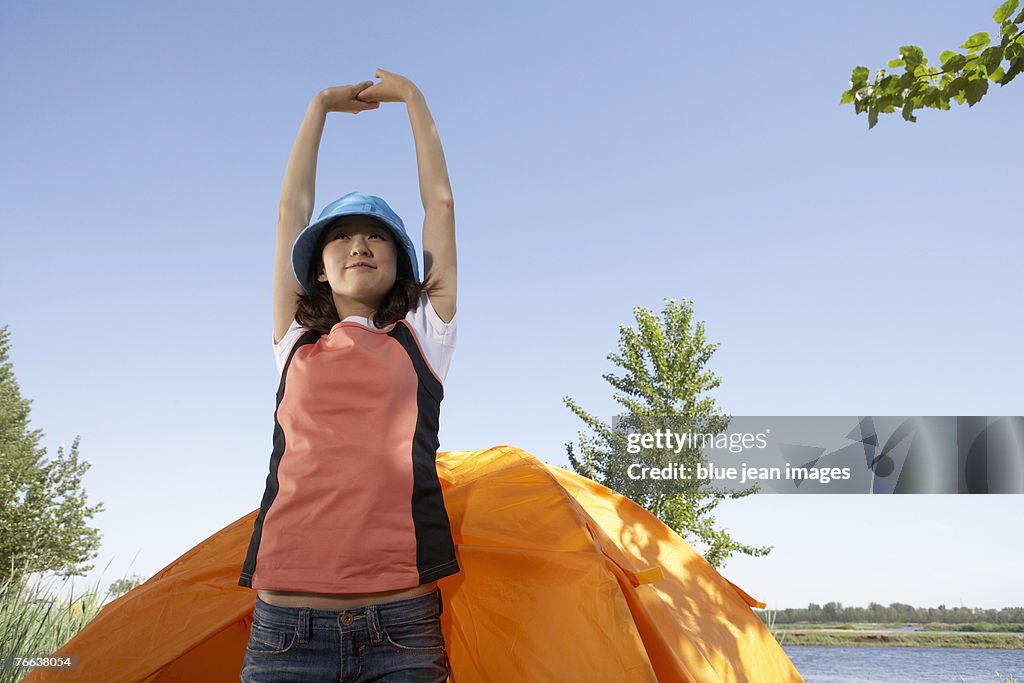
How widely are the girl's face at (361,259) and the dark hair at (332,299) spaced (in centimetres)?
2

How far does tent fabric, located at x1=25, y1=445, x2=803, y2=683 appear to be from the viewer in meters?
2.26

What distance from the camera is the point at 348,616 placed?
5.24 ft

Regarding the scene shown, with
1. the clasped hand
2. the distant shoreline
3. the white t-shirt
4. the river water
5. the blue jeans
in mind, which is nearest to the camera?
the blue jeans

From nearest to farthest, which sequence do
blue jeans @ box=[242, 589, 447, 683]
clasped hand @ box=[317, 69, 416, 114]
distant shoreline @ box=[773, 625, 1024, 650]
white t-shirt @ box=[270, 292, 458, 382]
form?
blue jeans @ box=[242, 589, 447, 683]
white t-shirt @ box=[270, 292, 458, 382]
clasped hand @ box=[317, 69, 416, 114]
distant shoreline @ box=[773, 625, 1024, 650]

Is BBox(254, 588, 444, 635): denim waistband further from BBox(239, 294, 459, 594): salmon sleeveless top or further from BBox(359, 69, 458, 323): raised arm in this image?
BBox(359, 69, 458, 323): raised arm

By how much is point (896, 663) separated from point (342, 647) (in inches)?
778

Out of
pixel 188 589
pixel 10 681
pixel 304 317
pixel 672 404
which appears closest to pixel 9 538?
pixel 672 404

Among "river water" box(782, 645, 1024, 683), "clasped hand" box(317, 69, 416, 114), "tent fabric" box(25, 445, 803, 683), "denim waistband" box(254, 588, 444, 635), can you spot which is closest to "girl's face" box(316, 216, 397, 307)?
"clasped hand" box(317, 69, 416, 114)

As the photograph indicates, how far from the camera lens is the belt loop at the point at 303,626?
1.59 m

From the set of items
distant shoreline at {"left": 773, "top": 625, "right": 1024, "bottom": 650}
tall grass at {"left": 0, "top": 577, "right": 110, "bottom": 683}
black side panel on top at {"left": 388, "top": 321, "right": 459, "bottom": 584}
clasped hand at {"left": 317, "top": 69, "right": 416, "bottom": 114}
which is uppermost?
clasped hand at {"left": 317, "top": 69, "right": 416, "bottom": 114}

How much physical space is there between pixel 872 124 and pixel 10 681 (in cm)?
444

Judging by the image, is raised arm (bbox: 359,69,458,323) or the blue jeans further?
raised arm (bbox: 359,69,458,323)

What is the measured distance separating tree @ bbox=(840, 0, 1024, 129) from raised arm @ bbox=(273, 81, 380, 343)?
89.1 inches

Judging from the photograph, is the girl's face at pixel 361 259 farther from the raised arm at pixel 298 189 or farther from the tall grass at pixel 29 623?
the tall grass at pixel 29 623
